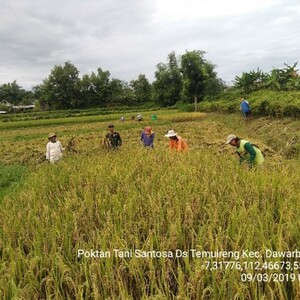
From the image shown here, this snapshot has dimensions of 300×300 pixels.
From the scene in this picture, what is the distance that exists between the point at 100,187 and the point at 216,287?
2.79 metres

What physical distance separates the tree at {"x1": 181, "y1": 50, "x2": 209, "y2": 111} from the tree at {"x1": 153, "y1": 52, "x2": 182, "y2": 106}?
47.8ft

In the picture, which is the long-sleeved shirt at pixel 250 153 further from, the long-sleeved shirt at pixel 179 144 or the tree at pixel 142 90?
the tree at pixel 142 90

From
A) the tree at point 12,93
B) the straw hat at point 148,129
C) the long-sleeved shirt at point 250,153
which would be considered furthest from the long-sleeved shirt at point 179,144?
the tree at point 12,93

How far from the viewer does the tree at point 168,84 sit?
182 ft

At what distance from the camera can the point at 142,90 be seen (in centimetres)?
6912

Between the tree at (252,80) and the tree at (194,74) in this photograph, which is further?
the tree at (194,74)

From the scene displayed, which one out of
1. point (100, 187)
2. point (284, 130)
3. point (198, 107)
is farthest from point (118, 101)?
point (100, 187)

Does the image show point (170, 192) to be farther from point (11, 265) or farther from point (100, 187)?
point (11, 265)

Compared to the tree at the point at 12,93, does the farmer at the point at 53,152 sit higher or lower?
lower

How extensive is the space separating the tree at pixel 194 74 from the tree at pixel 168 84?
14.6 meters

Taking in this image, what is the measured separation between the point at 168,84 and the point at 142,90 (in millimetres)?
12938

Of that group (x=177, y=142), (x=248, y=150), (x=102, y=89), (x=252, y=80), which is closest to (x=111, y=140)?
(x=177, y=142)

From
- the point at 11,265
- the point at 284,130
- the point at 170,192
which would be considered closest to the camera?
the point at 11,265

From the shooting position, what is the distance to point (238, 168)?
4.71 m
